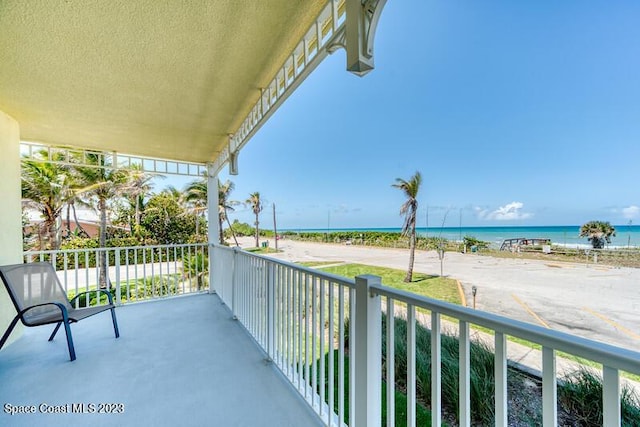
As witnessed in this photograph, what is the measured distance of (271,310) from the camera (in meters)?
2.46

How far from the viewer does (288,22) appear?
188 centimetres

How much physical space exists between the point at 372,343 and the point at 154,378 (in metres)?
2.06

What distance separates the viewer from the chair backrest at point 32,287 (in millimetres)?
2721

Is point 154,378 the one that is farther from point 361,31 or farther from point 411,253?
point 411,253

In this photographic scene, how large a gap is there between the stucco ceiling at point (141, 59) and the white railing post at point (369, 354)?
183cm

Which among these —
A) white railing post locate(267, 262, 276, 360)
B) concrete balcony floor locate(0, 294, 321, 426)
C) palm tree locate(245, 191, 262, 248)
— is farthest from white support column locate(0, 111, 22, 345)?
palm tree locate(245, 191, 262, 248)

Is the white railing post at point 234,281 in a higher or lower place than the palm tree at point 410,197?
lower

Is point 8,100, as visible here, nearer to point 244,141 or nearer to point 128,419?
point 244,141

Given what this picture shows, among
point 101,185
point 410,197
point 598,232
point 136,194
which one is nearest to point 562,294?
point 410,197

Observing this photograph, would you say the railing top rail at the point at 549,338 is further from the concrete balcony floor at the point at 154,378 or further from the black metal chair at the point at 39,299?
the black metal chair at the point at 39,299

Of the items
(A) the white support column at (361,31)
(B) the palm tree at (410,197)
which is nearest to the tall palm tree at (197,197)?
(B) the palm tree at (410,197)

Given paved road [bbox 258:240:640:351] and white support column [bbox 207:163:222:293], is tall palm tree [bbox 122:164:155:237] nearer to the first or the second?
white support column [bbox 207:163:222:293]

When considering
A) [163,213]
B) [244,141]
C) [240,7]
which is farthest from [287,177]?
[240,7]

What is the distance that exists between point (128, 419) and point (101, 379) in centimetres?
73
